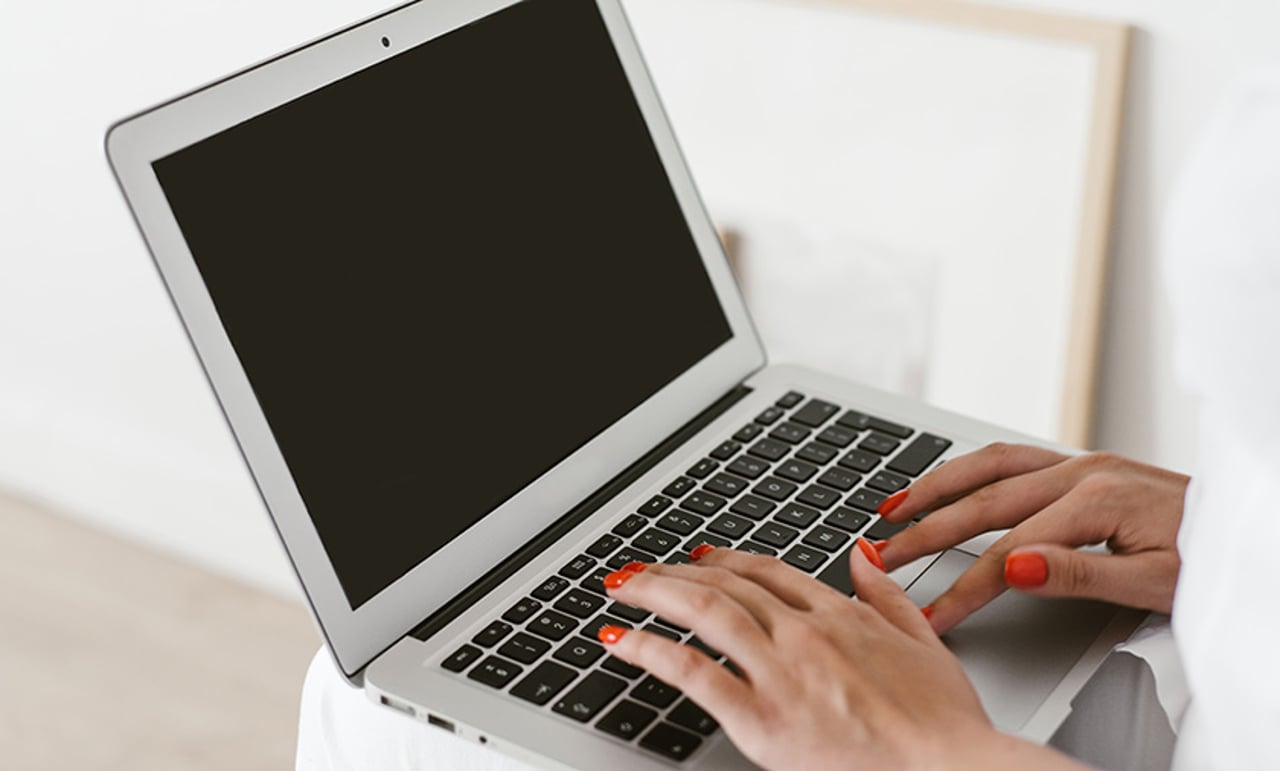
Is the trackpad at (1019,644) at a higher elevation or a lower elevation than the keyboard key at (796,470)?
lower

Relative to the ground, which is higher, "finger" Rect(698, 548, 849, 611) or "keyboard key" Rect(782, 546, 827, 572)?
"finger" Rect(698, 548, 849, 611)

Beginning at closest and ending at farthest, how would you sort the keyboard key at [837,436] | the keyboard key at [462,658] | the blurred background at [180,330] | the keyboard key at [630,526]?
the keyboard key at [462,658] < the keyboard key at [630,526] < the keyboard key at [837,436] < the blurred background at [180,330]

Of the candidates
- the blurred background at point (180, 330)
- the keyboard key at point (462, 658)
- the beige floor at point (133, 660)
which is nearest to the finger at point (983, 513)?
the keyboard key at point (462, 658)

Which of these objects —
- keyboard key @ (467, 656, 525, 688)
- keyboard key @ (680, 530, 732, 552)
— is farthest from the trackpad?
keyboard key @ (467, 656, 525, 688)

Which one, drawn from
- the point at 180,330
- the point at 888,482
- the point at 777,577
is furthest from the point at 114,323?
A: the point at 777,577

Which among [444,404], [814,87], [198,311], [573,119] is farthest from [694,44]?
[198,311]

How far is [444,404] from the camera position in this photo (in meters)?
0.75

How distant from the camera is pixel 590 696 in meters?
0.65

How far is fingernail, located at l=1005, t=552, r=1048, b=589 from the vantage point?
68 cm

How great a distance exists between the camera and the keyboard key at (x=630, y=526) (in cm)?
77

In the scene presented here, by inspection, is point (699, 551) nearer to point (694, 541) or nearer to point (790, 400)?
point (694, 541)

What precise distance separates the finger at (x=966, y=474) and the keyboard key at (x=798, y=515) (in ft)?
0.13

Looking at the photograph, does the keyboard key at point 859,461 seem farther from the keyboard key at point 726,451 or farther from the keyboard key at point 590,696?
the keyboard key at point 590,696

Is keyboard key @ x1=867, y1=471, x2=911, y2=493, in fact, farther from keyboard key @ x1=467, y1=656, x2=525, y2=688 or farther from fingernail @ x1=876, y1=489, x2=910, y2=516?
keyboard key @ x1=467, y1=656, x2=525, y2=688
